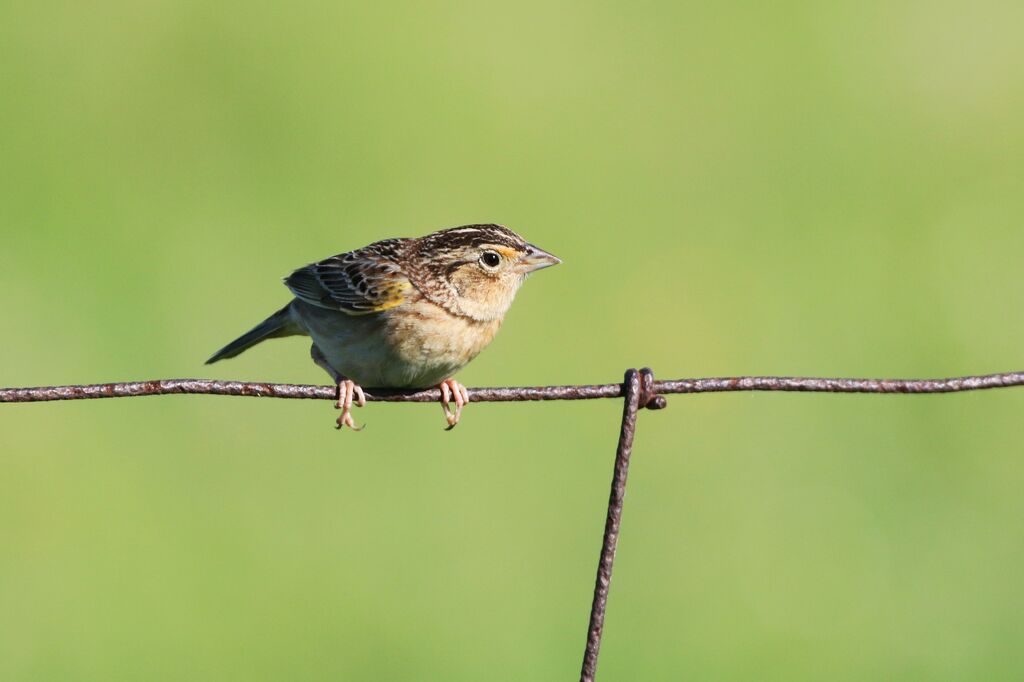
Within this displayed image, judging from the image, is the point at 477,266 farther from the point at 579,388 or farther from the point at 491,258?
the point at 579,388

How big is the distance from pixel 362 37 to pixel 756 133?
12.7 feet

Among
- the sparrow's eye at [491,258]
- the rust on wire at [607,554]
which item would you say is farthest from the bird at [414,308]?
the rust on wire at [607,554]

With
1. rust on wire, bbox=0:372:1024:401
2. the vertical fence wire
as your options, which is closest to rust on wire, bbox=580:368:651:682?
the vertical fence wire

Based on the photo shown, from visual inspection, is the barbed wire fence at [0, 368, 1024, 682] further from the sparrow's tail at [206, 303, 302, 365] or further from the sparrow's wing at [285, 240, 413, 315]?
the sparrow's tail at [206, 303, 302, 365]

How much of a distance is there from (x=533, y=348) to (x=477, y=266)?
4.50 m

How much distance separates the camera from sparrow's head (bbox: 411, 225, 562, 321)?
5668 mm

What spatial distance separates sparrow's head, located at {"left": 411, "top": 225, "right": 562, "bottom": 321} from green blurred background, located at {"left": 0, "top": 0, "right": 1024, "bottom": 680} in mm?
2340

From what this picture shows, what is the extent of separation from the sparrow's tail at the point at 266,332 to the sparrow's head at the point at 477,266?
2.29ft

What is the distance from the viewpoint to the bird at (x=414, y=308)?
5473 millimetres

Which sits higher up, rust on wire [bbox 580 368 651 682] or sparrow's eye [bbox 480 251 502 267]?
sparrow's eye [bbox 480 251 502 267]

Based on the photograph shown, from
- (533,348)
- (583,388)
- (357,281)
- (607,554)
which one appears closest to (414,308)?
(357,281)

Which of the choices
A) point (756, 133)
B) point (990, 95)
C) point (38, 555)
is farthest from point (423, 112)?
point (38, 555)

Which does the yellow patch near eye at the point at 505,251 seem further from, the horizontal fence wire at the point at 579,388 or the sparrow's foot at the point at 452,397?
the horizontal fence wire at the point at 579,388

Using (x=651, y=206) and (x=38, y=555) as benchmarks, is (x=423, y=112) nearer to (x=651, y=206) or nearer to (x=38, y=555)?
(x=651, y=206)
